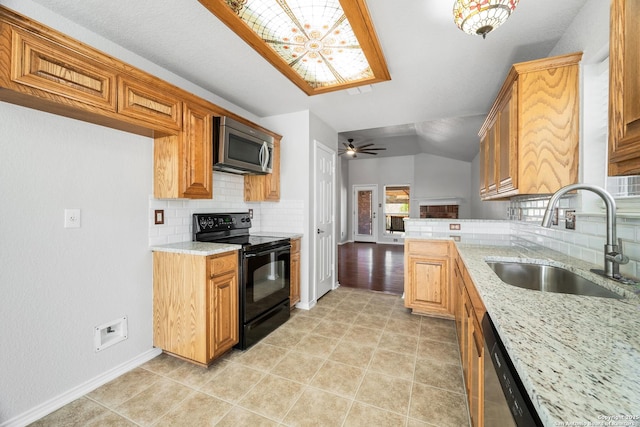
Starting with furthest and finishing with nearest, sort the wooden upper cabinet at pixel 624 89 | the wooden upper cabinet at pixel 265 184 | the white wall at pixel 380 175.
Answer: the white wall at pixel 380 175 < the wooden upper cabinet at pixel 265 184 < the wooden upper cabinet at pixel 624 89

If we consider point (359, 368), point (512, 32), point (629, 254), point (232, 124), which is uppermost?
point (512, 32)

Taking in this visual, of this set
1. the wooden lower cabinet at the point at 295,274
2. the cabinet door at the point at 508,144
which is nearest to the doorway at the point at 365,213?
the wooden lower cabinet at the point at 295,274

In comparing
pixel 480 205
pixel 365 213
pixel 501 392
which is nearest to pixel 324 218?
pixel 501 392

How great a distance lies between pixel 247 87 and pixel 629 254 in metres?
2.85

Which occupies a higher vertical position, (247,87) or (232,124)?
(247,87)

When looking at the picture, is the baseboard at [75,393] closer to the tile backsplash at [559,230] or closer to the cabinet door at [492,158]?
the tile backsplash at [559,230]

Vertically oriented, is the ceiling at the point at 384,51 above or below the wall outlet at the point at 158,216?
above

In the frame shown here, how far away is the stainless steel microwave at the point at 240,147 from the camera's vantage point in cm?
235

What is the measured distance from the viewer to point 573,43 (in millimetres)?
1646

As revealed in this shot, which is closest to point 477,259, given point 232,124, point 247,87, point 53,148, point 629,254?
point 629,254

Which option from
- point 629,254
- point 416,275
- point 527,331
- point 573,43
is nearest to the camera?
point 527,331

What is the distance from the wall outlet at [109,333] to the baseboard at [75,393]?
0.63ft

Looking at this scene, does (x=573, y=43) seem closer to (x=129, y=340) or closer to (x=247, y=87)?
(x=247, y=87)

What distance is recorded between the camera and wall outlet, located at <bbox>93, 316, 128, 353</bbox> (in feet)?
5.97
